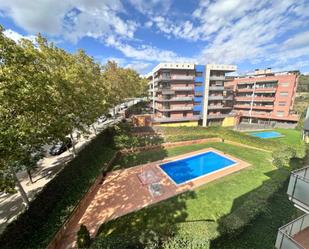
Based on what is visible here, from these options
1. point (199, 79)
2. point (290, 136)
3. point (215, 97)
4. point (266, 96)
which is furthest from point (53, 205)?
point (266, 96)

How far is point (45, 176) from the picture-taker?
16.7 metres

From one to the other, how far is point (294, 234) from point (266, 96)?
4704 cm

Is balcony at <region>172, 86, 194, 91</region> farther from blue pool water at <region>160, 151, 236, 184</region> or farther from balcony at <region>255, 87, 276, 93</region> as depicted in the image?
balcony at <region>255, 87, 276, 93</region>

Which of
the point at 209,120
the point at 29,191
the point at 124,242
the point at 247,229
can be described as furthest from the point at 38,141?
the point at 209,120

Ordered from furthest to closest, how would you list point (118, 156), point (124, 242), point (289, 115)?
point (289, 115)
point (118, 156)
point (124, 242)

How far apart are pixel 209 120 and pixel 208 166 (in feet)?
78.9

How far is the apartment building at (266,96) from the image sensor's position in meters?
41.3

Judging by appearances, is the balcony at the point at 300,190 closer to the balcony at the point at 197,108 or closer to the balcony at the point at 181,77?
the balcony at the point at 181,77

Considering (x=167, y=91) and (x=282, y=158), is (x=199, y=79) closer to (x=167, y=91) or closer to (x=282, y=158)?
(x=167, y=91)

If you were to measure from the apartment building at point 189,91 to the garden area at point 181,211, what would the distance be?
62.3ft

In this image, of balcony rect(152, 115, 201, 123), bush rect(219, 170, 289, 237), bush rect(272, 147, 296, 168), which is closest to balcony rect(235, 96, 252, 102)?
balcony rect(152, 115, 201, 123)

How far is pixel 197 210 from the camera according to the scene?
1280 centimetres

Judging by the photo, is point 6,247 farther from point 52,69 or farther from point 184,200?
point 52,69

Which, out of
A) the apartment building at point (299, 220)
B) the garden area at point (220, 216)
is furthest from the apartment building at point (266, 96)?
the apartment building at point (299, 220)
